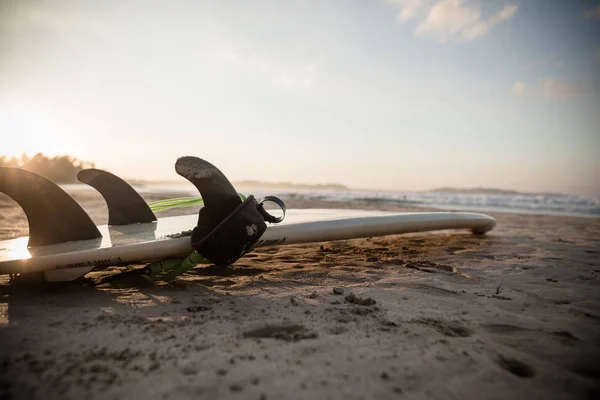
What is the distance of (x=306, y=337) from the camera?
1.27m

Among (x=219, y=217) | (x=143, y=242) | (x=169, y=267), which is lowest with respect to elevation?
(x=169, y=267)

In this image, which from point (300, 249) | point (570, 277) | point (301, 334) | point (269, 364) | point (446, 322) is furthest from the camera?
point (300, 249)

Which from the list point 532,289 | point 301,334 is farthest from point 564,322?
point 301,334

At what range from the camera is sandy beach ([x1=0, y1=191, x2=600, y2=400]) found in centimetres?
98

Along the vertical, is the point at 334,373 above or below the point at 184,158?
below

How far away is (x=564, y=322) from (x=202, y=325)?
1.77 m

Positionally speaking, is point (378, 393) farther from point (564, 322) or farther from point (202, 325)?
point (564, 322)

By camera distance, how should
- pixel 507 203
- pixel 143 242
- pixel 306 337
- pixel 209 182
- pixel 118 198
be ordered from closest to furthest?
pixel 306 337, pixel 209 182, pixel 143 242, pixel 118 198, pixel 507 203

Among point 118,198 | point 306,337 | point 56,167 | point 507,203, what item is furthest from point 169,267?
point 56,167

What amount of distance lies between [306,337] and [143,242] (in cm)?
128

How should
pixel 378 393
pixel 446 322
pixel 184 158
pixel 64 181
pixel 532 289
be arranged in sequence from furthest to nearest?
pixel 64 181 < pixel 532 289 < pixel 184 158 < pixel 446 322 < pixel 378 393

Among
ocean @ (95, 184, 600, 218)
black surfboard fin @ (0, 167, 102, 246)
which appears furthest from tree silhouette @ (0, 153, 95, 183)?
black surfboard fin @ (0, 167, 102, 246)

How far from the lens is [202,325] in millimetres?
1380

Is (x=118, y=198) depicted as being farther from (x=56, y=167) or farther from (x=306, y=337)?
(x=56, y=167)
